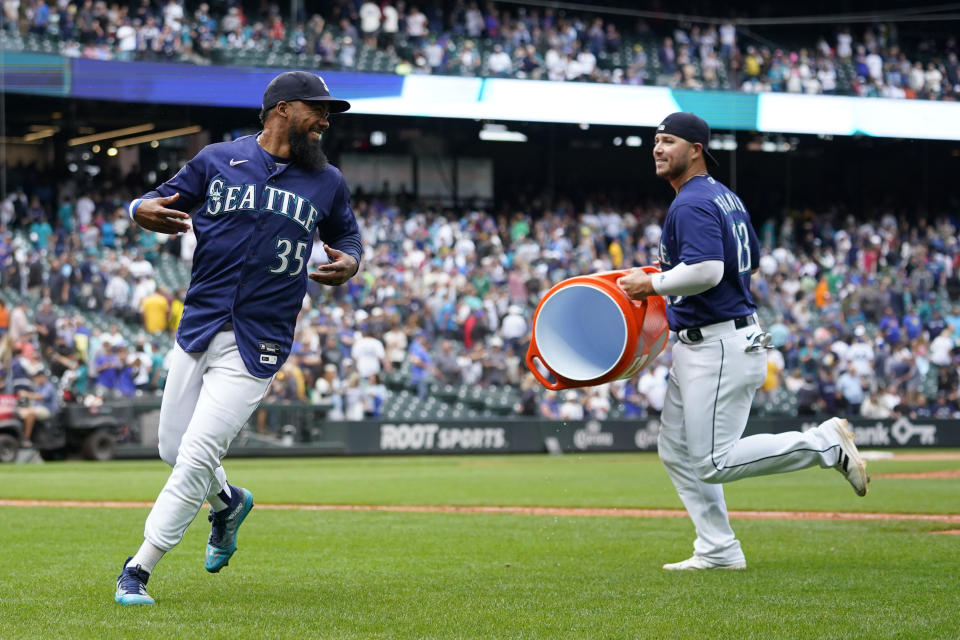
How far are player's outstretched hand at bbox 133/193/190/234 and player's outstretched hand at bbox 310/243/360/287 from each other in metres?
0.60

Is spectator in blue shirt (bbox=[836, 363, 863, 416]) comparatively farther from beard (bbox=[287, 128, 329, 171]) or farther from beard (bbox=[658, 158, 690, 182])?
beard (bbox=[287, 128, 329, 171])

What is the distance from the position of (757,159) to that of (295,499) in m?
29.4

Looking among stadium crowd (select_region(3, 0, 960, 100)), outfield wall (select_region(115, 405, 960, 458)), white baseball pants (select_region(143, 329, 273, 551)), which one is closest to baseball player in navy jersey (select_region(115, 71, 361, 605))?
white baseball pants (select_region(143, 329, 273, 551))

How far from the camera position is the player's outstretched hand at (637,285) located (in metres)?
6.22

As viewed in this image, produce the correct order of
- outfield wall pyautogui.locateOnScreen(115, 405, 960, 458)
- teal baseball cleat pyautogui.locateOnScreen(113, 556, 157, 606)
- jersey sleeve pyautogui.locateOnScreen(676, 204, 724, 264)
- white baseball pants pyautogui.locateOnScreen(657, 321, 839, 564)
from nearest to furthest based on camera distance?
teal baseball cleat pyautogui.locateOnScreen(113, 556, 157, 606), jersey sleeve pyautogui.locateOnScreen(676, 204, 724, 264), white baseball pants pyautogui.locateOnScreen(657, 321, 839, 564), outfield wall pyautogui.locateOnScreen(115, 405, 960, 458)

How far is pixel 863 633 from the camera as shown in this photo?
4578 mm

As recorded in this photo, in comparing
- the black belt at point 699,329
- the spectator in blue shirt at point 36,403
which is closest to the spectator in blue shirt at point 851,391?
the spectator in blue shirt at point 36,403

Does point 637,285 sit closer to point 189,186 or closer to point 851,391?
point 189,186

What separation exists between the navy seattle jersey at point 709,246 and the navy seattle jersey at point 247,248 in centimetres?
190

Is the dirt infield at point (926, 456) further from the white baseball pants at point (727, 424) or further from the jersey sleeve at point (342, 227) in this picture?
the jersey sleeve at point (342, 227)

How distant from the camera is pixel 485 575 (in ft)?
20.8

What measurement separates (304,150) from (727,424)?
254 centimetres

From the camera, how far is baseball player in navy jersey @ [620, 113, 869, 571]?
6277mm

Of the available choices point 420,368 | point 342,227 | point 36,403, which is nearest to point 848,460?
point 342,227
